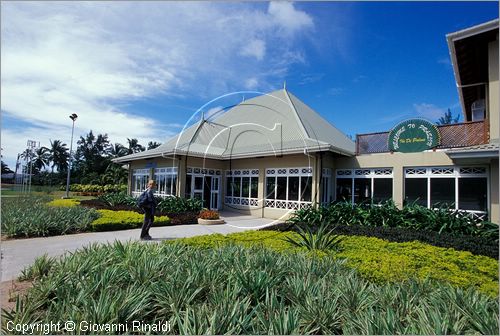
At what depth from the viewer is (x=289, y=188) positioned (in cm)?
1573

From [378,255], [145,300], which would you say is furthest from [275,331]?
[378,255]

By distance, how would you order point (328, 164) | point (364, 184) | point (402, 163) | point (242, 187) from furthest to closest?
point (242, 187)
point (328, 164)
point (364, 184)
point (402, 163)

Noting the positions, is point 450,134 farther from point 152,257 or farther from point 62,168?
point 62,168

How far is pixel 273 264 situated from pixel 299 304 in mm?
1259

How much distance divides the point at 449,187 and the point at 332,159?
218 inches

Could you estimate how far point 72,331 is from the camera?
9.42 feet

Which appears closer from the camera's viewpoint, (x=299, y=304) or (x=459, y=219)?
(x=299, y=304)

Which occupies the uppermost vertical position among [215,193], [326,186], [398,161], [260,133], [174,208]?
[260,133]

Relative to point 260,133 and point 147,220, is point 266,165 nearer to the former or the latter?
point 260,133

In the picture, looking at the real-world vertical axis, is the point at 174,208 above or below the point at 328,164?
below

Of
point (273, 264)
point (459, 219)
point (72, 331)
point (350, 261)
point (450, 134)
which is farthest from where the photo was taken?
point (450, 134)

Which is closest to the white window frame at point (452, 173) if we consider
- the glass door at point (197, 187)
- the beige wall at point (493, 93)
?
the beige wall at point (493, 93)

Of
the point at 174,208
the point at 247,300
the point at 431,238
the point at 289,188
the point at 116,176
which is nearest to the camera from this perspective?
the point at 247,300

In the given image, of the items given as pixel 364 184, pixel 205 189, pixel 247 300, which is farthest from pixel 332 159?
pixel 247 300
